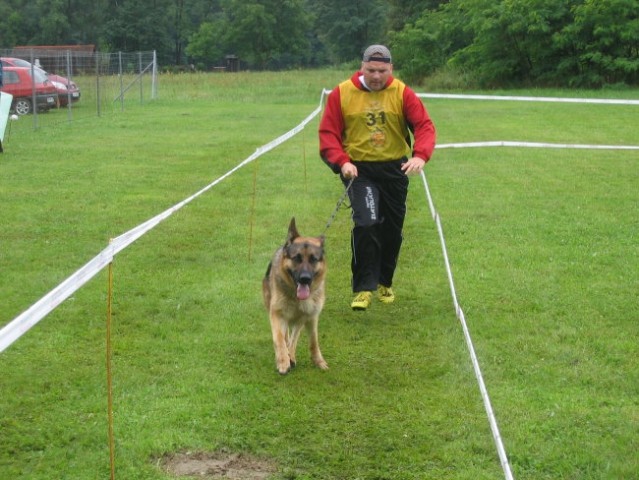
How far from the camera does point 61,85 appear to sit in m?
27.4

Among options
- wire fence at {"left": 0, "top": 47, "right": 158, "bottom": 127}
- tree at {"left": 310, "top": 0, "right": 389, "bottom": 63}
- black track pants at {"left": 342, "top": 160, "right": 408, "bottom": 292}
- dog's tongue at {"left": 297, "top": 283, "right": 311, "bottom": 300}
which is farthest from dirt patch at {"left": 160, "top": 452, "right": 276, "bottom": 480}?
tree at {"left": 310, "top": 0, "right": 389, "bottom": 63}

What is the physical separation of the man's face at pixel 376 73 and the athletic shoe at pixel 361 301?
5.54 feet

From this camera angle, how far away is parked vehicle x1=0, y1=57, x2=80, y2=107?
26969mm

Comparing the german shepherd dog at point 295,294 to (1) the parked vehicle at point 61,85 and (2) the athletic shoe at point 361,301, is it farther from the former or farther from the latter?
(1) the parked vehicle at point 61,85

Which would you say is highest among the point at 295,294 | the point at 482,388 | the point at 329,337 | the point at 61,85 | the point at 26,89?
the point at 295,294

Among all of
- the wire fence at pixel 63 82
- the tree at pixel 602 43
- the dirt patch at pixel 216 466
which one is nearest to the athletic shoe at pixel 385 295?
the dirt patch at pixel 216 466

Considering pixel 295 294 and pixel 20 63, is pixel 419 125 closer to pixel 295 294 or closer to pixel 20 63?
pixel 295 294

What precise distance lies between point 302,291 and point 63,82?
23100 millimetres

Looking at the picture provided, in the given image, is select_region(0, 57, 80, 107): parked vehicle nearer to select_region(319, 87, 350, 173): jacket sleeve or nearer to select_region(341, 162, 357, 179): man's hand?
select_region(319, 87, 350, 173): jacket sleeve

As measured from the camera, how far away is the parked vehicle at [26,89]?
26844 mm

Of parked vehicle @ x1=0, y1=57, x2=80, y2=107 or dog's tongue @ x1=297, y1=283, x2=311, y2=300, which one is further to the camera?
parked vehicle @ x1=0, y1=57, x2=80, y2=107

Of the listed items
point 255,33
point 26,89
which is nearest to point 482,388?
point 26,89

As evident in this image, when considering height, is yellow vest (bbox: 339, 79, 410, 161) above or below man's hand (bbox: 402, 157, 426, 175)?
above

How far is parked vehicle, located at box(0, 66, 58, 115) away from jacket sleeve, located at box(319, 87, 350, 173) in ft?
69.6
